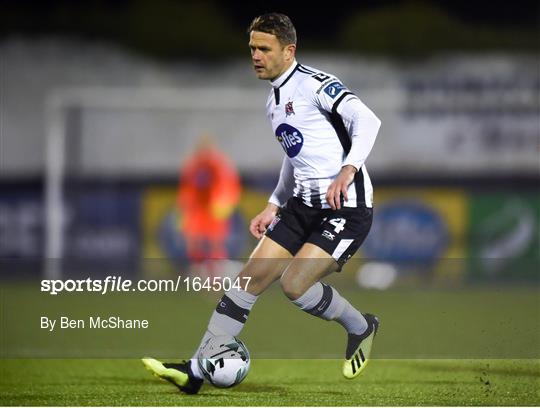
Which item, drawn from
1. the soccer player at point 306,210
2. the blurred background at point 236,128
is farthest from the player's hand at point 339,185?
the blurred background at point 236,128

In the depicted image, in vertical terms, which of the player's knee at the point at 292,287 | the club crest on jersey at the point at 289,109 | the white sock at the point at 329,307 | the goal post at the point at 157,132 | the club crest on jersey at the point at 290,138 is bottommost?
the goal post at the point at 157,132

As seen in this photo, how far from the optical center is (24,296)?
1273 cm

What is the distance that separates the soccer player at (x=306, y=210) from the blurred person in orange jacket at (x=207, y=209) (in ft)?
29.2

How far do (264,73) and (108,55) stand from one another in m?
18.1

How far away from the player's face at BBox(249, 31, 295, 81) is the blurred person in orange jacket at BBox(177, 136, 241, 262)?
9.10 m

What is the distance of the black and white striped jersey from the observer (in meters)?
5.66

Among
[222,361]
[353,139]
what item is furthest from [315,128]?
[222,361]

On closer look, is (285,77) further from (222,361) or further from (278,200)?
(222,361)

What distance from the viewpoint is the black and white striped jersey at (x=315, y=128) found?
5664mm

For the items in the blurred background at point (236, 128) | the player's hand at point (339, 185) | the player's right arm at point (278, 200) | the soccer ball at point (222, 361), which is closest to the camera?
the player's hand at point (339, 185)

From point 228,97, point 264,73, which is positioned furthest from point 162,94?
point 264,73

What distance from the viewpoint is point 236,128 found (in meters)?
21.4

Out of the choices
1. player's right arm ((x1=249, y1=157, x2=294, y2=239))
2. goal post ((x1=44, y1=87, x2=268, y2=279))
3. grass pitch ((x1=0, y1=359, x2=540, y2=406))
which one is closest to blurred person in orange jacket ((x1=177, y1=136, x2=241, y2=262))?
goal post ((x1=44, y1=87, x2=268, y2=279))

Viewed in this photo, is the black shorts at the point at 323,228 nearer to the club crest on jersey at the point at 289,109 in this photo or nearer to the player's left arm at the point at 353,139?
the player's left arm at the point at 353,139
